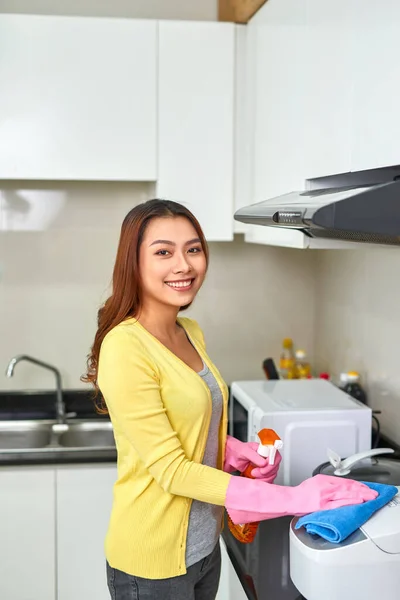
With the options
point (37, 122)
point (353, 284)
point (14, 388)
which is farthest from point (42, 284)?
point (353, 284)

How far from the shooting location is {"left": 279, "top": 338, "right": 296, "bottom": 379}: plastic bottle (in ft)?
9.49

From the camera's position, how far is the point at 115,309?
1522 millimetres

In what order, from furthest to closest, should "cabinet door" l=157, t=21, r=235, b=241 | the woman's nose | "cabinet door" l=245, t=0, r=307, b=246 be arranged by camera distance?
"cabinet door" l=157, t=21, r=235, b=241
"cabinet door" l=245, t=0, r=307, b=246
the woman's nose

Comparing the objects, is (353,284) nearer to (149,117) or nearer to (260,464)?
(149,117)

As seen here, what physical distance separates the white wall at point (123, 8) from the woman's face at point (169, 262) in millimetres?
1659

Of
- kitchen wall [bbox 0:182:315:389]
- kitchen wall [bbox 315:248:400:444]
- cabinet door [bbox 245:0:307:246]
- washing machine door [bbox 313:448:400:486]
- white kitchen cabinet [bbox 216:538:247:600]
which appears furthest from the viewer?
kitchen wall [bbox 0:182:315:389]

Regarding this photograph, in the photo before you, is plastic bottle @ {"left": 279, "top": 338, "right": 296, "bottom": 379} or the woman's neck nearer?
the woman's neck

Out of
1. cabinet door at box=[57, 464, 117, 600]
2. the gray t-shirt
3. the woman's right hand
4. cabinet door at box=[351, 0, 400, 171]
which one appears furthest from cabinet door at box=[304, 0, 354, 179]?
cabinet door at box=[57, 464, 117, 600]

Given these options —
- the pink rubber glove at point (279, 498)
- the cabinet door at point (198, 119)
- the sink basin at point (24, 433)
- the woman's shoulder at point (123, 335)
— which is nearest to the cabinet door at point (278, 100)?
the cabinet door at point (198, 119)

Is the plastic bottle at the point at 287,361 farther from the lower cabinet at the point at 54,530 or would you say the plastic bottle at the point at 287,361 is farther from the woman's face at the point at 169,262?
the woman's face at the point at 169,262

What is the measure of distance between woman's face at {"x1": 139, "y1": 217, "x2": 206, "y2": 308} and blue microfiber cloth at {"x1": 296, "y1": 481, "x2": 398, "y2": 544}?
1.57 feet

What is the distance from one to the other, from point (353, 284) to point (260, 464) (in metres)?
→ 1.15

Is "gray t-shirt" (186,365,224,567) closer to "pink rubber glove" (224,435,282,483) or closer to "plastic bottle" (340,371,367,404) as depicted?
"pink rubber glove" (224,435,282,483)

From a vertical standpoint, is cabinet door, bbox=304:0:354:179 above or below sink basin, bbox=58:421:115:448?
above
